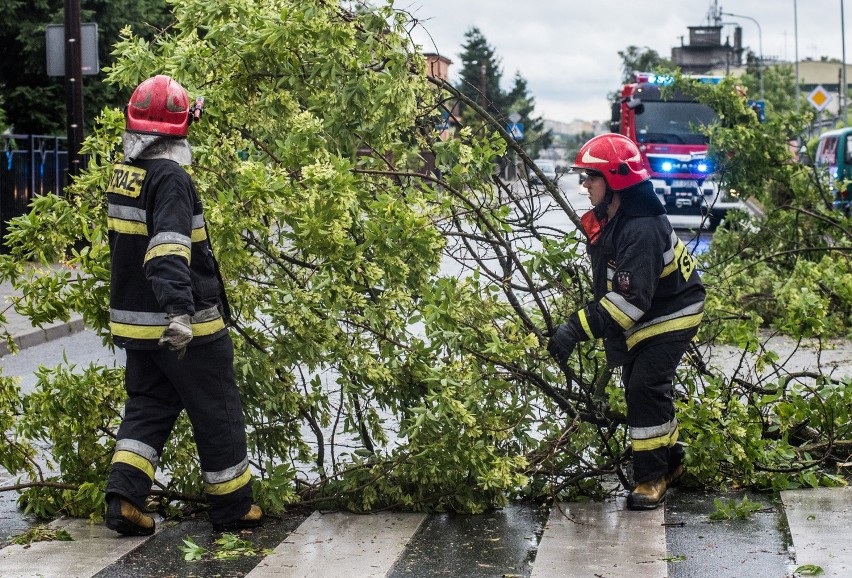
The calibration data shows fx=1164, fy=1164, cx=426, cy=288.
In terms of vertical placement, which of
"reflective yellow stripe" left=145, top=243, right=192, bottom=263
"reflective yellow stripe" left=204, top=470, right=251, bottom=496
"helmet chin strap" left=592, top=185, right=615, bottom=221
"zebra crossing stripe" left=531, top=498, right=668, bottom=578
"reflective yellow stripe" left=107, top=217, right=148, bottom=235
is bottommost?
"zebra crossing stripe" left=531, top=498, right=668, bottom=578

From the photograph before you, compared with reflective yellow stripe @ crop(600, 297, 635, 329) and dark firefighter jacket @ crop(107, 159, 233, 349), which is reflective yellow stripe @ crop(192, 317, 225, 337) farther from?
reflective yellow stripe @ crop(600, 297, 635, 329)

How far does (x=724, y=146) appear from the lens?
11781 mm

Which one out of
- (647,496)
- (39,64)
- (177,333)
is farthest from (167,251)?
(39,64)

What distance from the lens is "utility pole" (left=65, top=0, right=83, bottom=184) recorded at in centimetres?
1425

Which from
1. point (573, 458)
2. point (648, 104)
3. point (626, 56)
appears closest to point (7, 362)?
point (573, 458)

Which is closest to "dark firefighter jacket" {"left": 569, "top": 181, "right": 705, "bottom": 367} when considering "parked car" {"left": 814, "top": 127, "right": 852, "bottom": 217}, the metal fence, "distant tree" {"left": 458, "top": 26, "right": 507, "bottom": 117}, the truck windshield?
the metal fence

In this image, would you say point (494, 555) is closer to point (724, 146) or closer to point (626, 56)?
point (724, 146)

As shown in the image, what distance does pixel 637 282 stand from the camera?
4855 millimetres

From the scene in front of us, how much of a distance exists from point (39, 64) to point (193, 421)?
18.5 m

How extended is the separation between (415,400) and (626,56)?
7937 cm

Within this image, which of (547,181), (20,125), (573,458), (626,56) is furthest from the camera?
(626,56)

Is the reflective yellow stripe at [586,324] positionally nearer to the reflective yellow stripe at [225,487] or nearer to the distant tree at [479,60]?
the reflective yellow stripe at [225,487]

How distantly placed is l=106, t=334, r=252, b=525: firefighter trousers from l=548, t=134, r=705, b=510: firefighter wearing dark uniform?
4.55ft

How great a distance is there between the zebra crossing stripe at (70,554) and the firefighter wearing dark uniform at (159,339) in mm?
115
